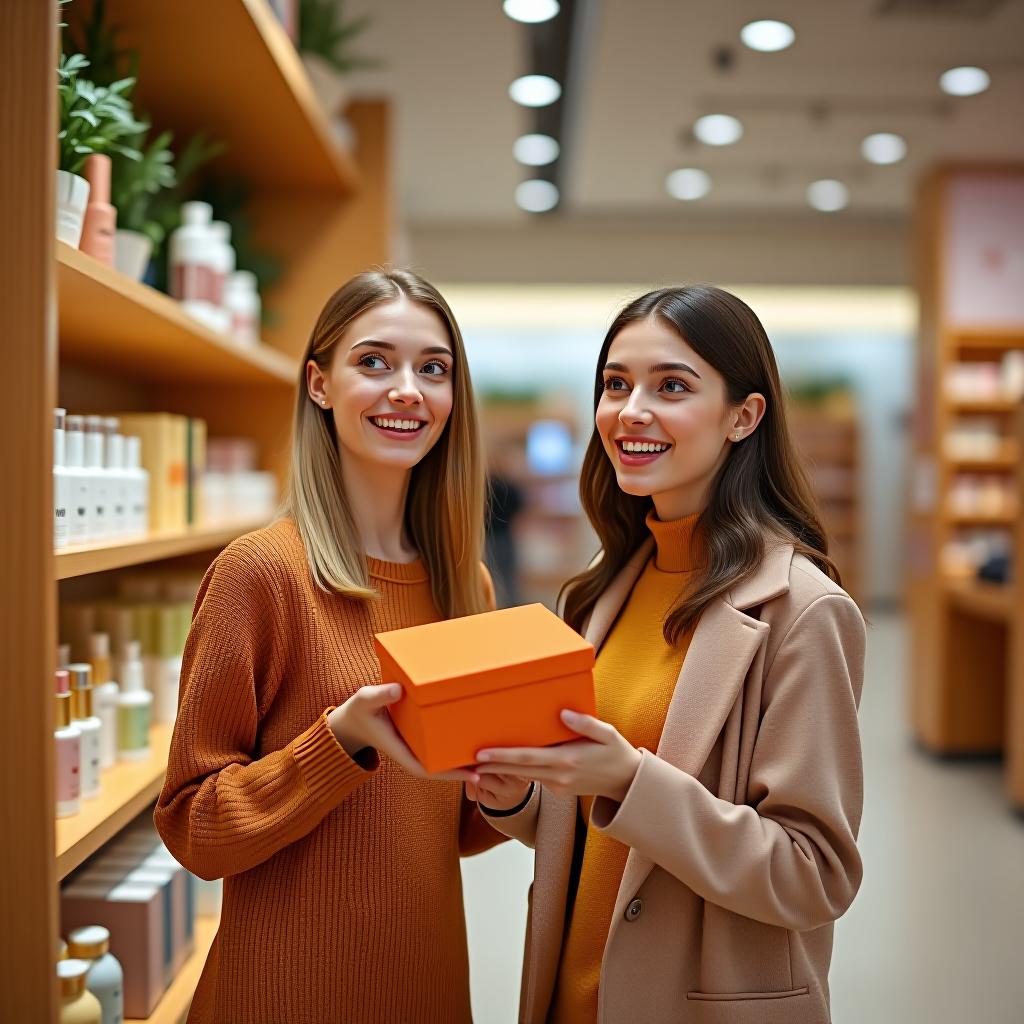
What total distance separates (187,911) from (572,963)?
123 centimetres

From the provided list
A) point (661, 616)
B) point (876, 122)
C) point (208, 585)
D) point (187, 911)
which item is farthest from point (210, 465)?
point (876, 122)

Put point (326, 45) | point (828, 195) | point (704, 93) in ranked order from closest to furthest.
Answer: point (326, 45)
point (704, 93)
point (828, 195)

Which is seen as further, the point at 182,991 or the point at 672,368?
the point at 182,991

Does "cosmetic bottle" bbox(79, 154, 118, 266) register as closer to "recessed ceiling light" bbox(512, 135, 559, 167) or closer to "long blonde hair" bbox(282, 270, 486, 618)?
"long blonde hair" bbox(282, 270, 486, 618)

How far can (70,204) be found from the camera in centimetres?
182

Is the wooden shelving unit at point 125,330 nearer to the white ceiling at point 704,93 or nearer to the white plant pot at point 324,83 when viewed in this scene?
the white plant pot at point 324,83

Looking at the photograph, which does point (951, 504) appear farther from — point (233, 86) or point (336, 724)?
point (336, 724)

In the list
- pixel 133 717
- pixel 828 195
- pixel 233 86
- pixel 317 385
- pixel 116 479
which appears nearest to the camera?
pixel 317 385

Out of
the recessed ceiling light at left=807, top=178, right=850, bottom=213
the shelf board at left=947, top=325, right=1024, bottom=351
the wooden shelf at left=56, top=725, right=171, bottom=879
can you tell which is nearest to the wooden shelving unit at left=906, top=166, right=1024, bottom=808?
the shelf board at left=947, top=325, right=1024, bottom=351

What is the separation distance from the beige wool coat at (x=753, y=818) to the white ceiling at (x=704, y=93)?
4.10m

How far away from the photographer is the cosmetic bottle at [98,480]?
2064 mm

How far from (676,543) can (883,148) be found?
6061mm

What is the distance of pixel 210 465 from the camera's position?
3.24 m

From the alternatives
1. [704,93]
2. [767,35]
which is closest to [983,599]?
[767,35]
